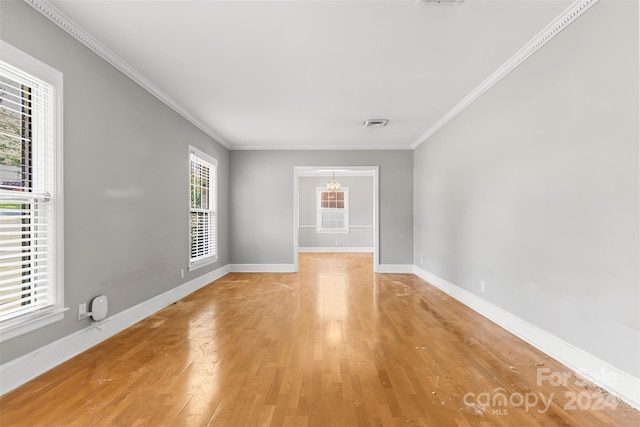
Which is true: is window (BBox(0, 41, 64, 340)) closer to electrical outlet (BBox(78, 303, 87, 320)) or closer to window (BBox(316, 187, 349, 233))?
electrical outlet (BBox(78, 303, 87, 320))

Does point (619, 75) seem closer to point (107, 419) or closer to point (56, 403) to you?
point (107, 419)

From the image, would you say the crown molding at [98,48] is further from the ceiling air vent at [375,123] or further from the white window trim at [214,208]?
the ceiling air vent at [375,123]

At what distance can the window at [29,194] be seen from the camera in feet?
6.57

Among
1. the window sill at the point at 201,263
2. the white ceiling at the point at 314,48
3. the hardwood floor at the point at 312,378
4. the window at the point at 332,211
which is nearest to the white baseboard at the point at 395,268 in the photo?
the hardwood floor at the point at 312,378

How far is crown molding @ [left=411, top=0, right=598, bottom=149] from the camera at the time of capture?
2.18 m

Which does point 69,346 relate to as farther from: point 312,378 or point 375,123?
point 375,123

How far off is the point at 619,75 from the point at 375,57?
180 cm

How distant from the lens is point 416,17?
7.56 feet

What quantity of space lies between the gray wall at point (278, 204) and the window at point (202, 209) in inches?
32.5

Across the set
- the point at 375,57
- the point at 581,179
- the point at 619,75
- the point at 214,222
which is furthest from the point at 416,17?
the point at 214,222

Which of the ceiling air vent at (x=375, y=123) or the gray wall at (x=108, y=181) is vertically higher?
the ceiling air vent at (x=375, y=123)

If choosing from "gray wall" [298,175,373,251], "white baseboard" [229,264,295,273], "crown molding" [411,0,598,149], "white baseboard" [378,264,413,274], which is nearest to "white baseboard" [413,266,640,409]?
"crown molding" [411,0,598,149]

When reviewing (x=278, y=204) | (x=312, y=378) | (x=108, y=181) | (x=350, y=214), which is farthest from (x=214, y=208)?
(x=350, y=214)

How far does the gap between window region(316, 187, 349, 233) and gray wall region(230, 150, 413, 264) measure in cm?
426
